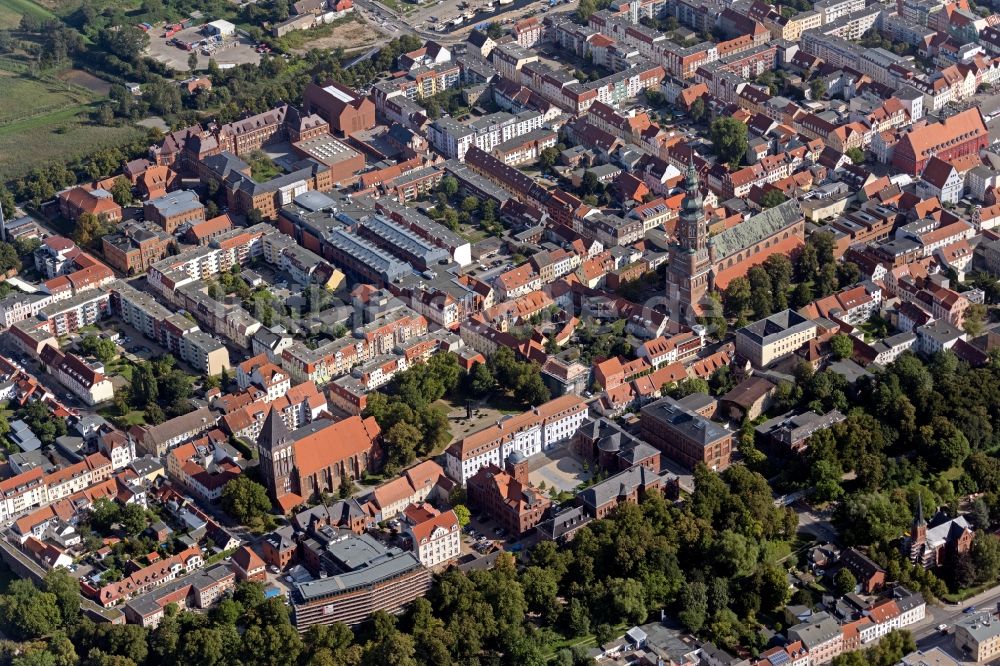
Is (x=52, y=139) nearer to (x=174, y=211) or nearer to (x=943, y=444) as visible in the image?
(x=174, y=211)

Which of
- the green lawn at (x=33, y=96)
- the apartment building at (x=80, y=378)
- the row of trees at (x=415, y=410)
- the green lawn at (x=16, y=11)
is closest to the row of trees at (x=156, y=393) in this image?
the apartment building at (x=80, y=378)

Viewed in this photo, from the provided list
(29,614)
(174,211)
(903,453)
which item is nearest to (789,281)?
(903,453)

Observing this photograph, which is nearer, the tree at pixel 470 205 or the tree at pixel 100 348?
the tree at pixel 100 348

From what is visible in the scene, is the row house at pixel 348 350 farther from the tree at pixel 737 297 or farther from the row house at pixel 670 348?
the tree at pixel 737 297

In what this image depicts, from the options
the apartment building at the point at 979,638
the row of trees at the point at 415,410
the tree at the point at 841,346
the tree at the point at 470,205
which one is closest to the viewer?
the apartment building at the point at 979,638

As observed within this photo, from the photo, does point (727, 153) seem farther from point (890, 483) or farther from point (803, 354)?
point (890, 483)

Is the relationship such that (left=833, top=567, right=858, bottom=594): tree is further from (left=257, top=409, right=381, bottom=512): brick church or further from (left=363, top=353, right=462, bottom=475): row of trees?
(left=257, top=409, right=381, bottom=512): brick church
